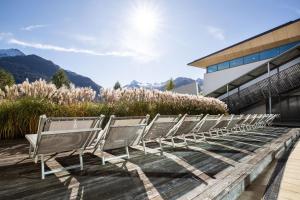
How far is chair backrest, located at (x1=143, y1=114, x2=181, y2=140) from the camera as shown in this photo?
4.61 metres

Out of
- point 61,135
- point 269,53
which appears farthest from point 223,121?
point 269,53

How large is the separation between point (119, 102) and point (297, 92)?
66.4ft

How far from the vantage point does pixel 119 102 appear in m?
7.62

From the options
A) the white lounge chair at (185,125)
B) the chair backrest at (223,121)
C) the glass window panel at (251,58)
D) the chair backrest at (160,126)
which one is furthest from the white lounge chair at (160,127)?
the glass window panel at (251,58)

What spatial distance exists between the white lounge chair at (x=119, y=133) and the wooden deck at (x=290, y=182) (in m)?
2.31

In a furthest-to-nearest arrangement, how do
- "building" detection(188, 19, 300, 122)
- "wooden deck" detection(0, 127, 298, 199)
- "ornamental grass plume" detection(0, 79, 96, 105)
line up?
"building" detection(188, 19, 300, 122) < "ornamental grass plume" detection(0, 79, 96, 105) < "wooden deck" detection(0, 127, 298, 199)

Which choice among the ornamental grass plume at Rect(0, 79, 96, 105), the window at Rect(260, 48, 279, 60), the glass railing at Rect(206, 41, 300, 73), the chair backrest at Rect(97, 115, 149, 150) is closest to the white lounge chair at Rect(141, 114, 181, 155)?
the chair backrest at Rect(97, 115, 149, 150)

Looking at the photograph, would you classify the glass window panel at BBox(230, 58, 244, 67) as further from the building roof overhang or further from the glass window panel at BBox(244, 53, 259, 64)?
the building roof overhang

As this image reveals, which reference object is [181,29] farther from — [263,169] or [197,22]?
[263,169]

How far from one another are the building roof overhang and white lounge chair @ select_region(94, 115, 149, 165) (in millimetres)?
21425

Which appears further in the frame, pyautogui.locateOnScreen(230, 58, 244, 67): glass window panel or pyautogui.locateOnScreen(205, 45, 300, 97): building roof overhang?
pyautogui.locateOnScreen(230, 58, 244, 67): glass window panel

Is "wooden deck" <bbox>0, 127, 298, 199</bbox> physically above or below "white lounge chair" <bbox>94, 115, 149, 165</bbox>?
below

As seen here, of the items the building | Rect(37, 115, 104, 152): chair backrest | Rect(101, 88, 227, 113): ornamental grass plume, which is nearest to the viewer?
Rect(37, 115, 104, 152): chair backrest

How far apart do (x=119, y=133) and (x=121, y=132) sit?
0.04m
